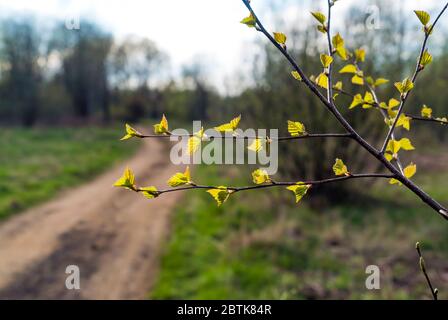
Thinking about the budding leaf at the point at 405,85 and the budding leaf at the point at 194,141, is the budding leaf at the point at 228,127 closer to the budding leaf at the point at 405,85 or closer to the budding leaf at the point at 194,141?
the budding leaf at the point at 194,141

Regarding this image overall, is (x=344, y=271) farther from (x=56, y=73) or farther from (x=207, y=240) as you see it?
(x=56, y=73)

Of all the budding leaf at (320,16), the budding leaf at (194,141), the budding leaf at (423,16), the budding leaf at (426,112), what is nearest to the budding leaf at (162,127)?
the budding leaf at (194,141)

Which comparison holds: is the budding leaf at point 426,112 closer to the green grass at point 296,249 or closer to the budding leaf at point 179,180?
the budding leaf at point 179,180

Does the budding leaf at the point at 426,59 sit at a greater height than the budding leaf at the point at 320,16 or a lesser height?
lesser

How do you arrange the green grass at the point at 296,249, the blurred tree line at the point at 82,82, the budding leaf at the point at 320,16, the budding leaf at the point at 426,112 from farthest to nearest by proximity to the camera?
the blurred tree line at the point at 82,82, the green grass at the point at 296,249, the budding leaf at the point at 426,112, the budding leaf at the point at 320,16

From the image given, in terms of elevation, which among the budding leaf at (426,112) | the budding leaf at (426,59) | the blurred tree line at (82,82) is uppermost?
the blurred tree line at (82,82)

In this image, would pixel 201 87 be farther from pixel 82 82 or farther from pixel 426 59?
pixel 426 59

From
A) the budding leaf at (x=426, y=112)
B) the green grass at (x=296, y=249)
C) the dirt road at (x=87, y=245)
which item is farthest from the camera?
the dirt road at (x=87, y=245)

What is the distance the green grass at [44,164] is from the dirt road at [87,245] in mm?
436

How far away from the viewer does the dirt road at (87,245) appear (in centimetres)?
505

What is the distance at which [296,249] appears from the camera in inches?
229

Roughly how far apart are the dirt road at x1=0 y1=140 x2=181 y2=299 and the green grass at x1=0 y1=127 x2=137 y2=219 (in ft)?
1.43

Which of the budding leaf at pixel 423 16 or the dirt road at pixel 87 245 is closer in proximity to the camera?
the budding leaf at pixel 423 16
